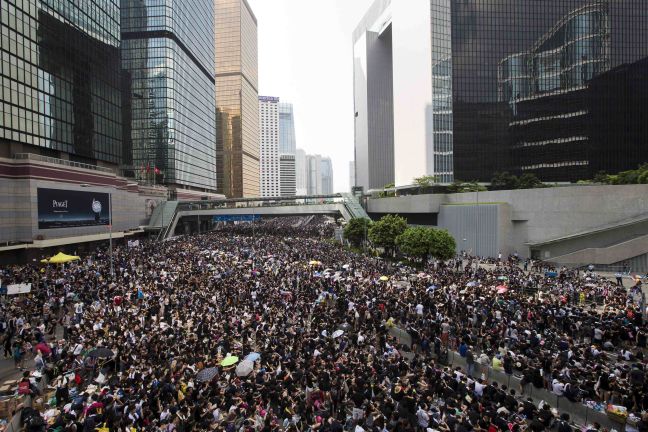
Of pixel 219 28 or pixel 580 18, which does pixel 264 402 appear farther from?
pixel 219 28

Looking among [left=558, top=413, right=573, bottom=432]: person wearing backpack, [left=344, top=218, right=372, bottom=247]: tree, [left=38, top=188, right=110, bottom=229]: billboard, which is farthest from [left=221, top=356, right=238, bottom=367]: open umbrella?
[left=344, top=218, right=372, bottom=247]: tree

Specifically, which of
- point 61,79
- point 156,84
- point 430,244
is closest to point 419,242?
point 430,244

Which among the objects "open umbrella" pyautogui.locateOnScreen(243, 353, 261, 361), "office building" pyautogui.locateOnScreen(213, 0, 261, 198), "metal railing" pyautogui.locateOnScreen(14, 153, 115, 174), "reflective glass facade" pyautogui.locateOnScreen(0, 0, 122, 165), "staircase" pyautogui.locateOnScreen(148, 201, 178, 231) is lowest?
"open umbrella" pyautogui.locateOnScreen(243, 353, 261, 361)

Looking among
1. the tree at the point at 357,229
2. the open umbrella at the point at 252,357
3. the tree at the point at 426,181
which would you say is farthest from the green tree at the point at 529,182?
the open umbrella at the point at 252,357

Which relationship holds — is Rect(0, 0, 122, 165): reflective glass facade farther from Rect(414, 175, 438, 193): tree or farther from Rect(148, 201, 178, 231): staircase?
Rect(414, 175, 438, 193): tree

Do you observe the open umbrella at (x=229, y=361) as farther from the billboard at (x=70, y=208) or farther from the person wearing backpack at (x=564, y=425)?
the billboard at (x=70, y=208)

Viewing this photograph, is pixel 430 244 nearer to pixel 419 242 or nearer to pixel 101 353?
pixel 419 242

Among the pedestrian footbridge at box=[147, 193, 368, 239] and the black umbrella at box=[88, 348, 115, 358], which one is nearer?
the black umbrella at box=[88, 348, 115, 358]
